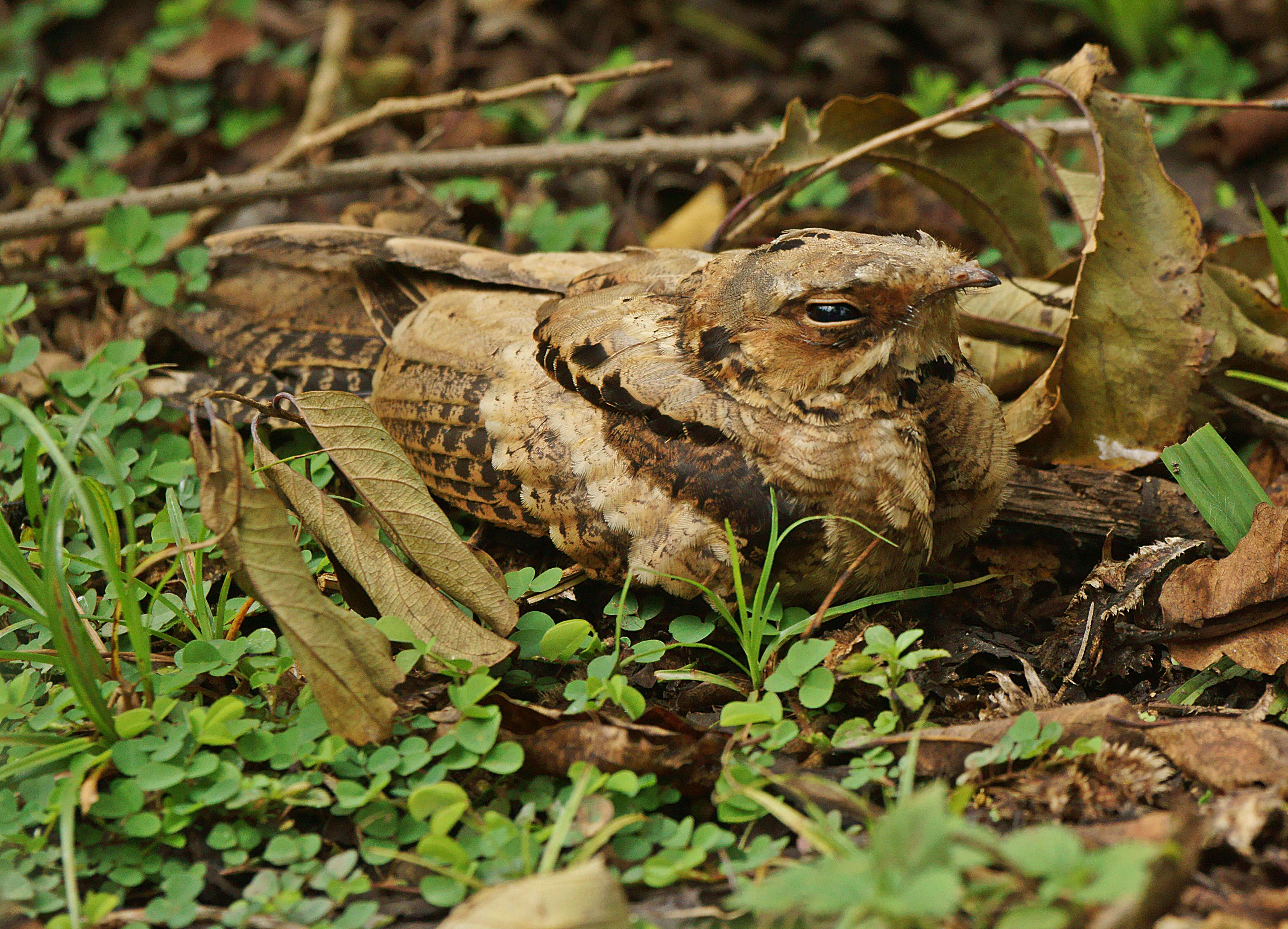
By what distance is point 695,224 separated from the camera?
4.19m

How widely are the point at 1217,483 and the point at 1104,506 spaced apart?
288 mm

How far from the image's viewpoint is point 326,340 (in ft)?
10.9

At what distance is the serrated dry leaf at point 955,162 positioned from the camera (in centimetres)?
338

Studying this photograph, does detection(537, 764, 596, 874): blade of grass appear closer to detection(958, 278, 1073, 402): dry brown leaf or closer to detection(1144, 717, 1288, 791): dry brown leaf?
detection(1144, 717, 1288, 791): dry brown leaf

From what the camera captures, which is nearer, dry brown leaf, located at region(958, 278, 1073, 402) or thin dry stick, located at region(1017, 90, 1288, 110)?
thin dry stick, located at region(1017, 90, 1288, 110)

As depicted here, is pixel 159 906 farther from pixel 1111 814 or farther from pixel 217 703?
pixel 1111 814

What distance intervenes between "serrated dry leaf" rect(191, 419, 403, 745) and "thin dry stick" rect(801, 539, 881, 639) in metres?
0.90

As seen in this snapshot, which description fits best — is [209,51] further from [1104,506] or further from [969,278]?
[1104,506]

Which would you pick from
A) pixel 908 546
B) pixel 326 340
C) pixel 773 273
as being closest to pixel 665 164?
pixel 326 340

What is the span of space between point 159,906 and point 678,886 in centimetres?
93

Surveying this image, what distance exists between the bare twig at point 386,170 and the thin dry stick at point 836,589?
1980 millimetres

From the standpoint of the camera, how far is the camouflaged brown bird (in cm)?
249

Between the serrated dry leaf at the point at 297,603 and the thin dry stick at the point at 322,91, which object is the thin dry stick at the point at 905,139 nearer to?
the thin dry stick at the point at 322,91

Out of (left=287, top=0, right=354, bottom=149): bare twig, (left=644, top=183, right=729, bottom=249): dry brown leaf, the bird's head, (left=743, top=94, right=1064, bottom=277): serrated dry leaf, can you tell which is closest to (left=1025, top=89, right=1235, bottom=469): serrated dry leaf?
(left=743, top=94, right=1064, bottom=277): serrated dry leaf
